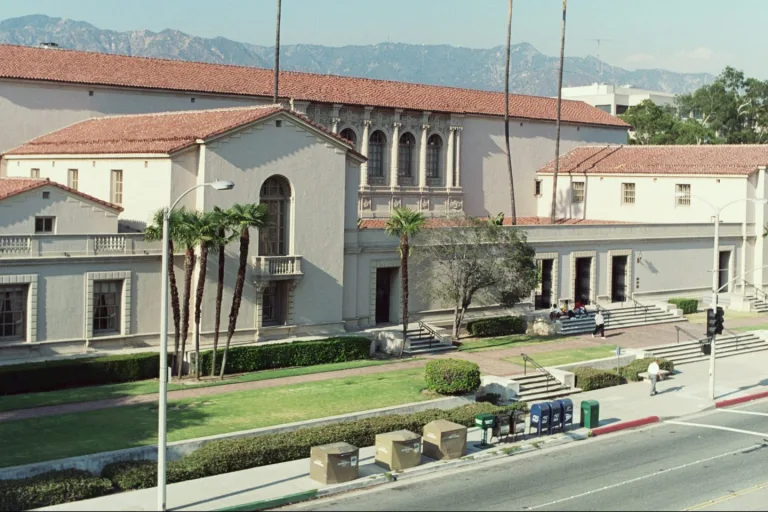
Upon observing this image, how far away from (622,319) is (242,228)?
26.5 metres

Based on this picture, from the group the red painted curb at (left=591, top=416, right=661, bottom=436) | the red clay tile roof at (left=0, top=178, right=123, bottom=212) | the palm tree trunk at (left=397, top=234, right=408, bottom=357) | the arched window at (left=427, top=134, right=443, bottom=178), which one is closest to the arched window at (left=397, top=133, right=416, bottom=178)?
the arched window at (left=427, top=134, right=443, bottom=178)

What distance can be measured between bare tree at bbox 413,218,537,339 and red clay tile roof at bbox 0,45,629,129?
653 inches

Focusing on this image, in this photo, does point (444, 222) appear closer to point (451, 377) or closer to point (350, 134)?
point (451, 377)

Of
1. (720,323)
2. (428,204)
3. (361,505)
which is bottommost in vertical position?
(361,505)

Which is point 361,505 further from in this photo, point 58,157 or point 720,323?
point 58,157

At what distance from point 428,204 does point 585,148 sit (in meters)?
16.5

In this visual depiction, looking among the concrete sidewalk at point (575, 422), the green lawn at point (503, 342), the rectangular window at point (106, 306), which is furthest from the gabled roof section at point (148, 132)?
the concrete sidewalk at point (575, 422)

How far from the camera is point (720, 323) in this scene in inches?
1734

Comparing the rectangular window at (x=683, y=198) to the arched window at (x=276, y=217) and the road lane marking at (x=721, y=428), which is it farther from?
the road lane marking at (x=721, y=428)

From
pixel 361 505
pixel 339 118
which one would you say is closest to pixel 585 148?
pixel 339 118

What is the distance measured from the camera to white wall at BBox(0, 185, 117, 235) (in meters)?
43.1

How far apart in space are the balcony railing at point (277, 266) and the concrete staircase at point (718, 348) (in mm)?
17795

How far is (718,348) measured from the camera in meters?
55.4

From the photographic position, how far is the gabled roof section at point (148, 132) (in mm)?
46562
